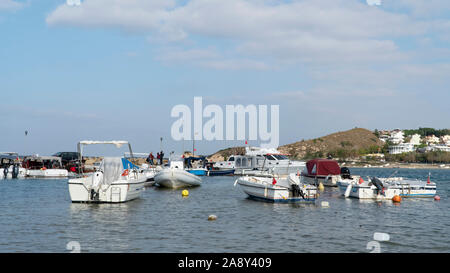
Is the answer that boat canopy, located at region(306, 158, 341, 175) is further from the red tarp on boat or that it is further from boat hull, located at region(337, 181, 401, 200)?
boat hull, located at region(337, 181, 401, 200)

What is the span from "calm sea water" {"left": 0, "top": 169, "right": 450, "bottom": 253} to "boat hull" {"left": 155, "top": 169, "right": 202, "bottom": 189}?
395 inches

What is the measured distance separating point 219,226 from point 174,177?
72.0ft

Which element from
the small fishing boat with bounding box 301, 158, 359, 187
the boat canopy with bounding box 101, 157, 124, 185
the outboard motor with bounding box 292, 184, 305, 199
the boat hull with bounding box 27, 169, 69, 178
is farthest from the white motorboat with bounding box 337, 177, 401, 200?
the boat hull with bounding box 27, 169, 69, 178

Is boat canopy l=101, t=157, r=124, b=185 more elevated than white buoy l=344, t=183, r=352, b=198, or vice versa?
boat canopy l=101, t=157, r=124, b=185

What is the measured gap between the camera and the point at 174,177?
140 ft

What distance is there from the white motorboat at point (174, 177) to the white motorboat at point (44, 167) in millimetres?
23192

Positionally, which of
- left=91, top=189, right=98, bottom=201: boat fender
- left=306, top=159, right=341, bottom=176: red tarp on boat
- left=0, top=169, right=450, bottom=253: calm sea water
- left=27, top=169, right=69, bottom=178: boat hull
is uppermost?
left=306, top=159, right=341, bottom=176: red tarp on boat

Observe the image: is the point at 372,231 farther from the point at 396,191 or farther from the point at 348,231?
the point at 396,191

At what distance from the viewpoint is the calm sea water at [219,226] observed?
16.9m

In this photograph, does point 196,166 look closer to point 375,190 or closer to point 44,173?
point 44,173

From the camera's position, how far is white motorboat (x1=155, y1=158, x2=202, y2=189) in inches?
1676

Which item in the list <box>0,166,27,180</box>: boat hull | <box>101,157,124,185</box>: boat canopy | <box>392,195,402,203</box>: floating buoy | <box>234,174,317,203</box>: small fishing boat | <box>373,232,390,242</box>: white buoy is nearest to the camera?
<box>373,232,390,242</box>: white buoy

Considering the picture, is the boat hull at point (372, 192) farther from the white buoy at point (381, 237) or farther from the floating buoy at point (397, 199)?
the white buoy at point (381, 237)
